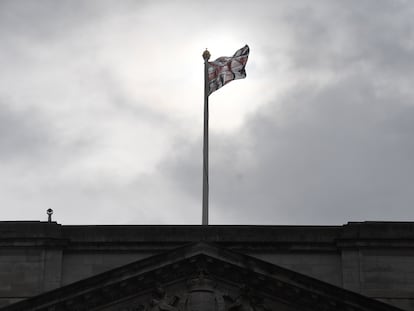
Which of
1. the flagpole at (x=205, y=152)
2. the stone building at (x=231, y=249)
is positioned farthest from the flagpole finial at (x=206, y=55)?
the stone building at (x=231, y=249)

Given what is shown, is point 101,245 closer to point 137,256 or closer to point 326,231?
point 137,256

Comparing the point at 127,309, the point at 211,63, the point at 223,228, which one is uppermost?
the point at 211,63

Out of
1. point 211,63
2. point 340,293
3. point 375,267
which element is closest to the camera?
point 340,293

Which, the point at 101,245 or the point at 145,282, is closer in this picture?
the point at 145,282

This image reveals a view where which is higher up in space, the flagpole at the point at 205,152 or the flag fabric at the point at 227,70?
the flag fabric at the point at 227,70

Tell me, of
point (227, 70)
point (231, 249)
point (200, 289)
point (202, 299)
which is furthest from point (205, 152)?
point (202, 299)

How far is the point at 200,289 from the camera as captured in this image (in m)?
56.4

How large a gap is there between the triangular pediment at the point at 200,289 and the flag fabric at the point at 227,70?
9.99 m

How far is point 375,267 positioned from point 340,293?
4.41m

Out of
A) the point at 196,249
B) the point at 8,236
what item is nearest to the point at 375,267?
→ the point at 196,249

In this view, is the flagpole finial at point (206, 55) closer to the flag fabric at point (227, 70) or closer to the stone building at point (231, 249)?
the flag fabric at point (227, 70)

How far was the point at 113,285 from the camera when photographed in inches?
2217

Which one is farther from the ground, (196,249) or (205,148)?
(205,148)

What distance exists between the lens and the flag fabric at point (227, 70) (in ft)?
213
